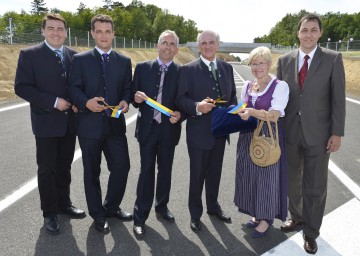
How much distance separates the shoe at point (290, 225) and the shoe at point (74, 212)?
7.95ft

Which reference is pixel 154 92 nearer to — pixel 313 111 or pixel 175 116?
pixel 175 116

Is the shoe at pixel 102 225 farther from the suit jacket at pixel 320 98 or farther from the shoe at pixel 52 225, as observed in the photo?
the suit jacket at pixel 320 98

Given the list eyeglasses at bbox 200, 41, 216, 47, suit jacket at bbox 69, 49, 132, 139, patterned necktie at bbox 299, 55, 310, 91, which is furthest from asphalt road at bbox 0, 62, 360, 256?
eyeglasses at bbox 200, 41, 216, 47

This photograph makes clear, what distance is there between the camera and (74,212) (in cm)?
Answer: 413

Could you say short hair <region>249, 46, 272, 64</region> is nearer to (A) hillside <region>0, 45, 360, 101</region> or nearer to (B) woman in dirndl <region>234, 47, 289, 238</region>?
(B) woman in dirndl <region>234, 47, 289, 238</region>

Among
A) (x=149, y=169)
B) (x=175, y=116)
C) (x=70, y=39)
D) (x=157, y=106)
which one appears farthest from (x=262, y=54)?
(x=70, y=39)

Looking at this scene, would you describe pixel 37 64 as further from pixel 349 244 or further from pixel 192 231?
pixel 349 244

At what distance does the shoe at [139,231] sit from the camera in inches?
145

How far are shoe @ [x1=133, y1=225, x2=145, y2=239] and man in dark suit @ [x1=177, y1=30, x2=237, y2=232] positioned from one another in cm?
57

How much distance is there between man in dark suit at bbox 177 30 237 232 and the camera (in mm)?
3771

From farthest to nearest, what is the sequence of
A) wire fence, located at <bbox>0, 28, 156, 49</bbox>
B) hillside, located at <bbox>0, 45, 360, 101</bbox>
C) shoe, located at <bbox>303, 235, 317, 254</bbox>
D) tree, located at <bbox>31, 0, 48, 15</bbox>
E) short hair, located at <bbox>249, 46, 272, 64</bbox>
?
1. tree, located at <bbox>31, 0, 48, 15</bbox>
2. wire fence, located at <bbox>0, 28, 156, 49</bbox>
3. hillside, located at <bbox>0, 45, 360, 101</bbox>
4. short hair, located at <bbox>249, 46, 272, 64</bbox>
5. shoe, located at <bbox>303, 235, 317, 254</bbox>

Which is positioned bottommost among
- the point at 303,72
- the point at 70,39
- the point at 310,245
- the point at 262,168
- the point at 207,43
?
the point at 310,245

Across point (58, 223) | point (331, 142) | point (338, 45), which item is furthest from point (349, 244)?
point (338, 45)

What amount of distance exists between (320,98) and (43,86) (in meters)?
3.03
